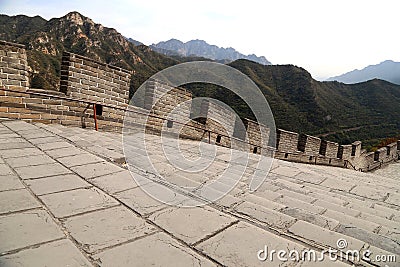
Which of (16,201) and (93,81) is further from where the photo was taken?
(93,81)

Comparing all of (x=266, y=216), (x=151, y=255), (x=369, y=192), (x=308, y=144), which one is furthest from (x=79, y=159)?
(x=308, y=144)

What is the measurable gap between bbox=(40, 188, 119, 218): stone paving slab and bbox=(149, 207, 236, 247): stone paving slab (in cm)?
39

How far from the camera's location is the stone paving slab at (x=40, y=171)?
2137mm

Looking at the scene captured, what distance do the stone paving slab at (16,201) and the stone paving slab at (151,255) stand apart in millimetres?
734

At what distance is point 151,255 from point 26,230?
2.24 ft

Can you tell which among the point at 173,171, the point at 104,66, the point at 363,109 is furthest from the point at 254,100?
the point at 363,109

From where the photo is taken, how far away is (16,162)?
244 cm

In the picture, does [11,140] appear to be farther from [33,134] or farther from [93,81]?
[93,81]

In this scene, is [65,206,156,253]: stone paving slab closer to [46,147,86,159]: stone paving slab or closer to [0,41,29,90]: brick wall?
[46,147,86,159]: stone paving slab

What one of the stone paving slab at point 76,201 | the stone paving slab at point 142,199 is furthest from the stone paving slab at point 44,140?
the stone paving slab at point 142,199

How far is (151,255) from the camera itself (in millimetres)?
1201

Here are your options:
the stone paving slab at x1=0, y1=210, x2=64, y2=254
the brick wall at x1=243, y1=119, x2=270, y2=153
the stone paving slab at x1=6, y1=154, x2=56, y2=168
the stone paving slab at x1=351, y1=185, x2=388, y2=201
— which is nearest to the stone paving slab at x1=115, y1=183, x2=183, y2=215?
the stone paving slab at x1=0, y1=210, x2=64, y2=254

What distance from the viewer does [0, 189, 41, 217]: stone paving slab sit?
1545 mm

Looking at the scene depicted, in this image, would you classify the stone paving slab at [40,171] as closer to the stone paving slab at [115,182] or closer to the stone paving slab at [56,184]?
the stone paving slab at [56,184]
